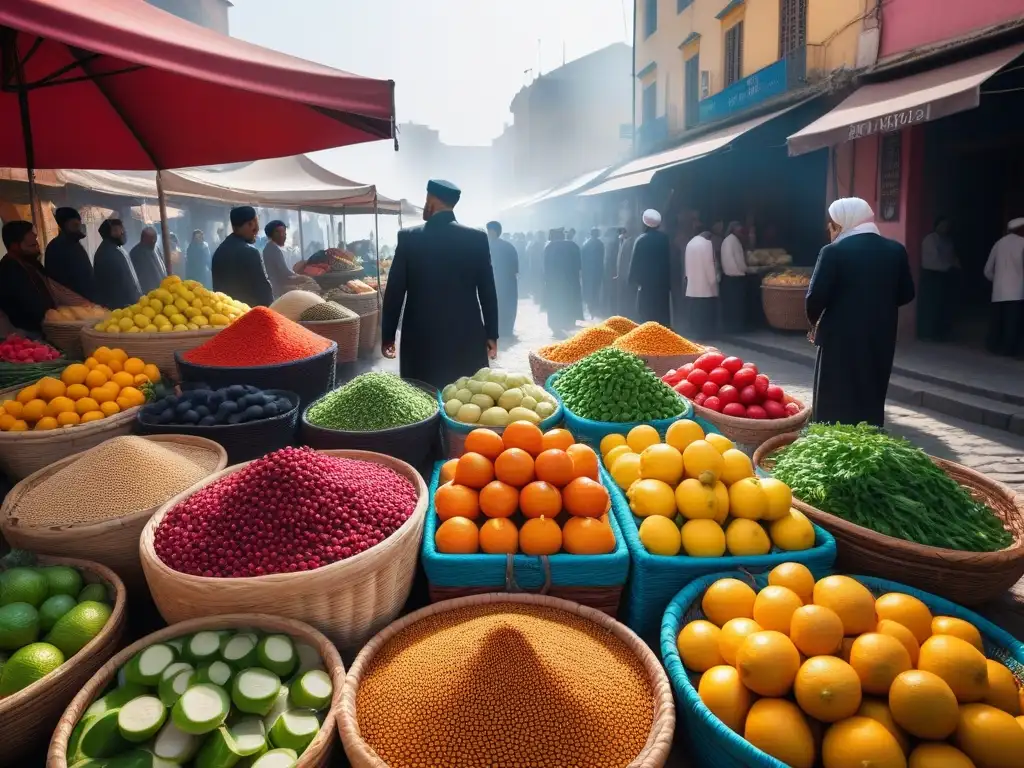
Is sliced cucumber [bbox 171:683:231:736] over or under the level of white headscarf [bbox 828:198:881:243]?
under

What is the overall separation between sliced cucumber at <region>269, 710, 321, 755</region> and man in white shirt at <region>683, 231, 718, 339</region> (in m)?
9.36

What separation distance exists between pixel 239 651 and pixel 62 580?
709mm

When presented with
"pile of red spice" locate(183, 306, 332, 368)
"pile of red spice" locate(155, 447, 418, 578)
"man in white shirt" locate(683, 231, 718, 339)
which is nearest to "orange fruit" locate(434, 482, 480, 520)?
"pile of red spice" locate(155, 447, 418, 578)

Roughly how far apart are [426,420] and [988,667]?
2.11 metres

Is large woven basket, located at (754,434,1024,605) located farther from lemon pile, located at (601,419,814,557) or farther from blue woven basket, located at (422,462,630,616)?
blue woven basket, located at (422,462,630,616)

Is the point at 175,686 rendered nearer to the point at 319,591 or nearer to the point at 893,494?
the point at 319,591

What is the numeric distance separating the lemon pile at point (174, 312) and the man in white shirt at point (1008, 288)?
7851 millimetres

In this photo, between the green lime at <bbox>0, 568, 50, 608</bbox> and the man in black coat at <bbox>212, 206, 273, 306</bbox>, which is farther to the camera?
the man in black coat at <bbox>212, 206, 273, 306</bbox>

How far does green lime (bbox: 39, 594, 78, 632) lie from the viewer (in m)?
1.82

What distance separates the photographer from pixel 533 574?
199cm

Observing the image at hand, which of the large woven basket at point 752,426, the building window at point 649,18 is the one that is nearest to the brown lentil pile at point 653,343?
the large woven basket at point 752,426

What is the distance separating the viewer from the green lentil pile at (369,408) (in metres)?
2.86

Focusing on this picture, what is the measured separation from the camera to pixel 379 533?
1950mm

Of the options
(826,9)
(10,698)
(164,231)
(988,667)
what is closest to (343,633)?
(10,698)
